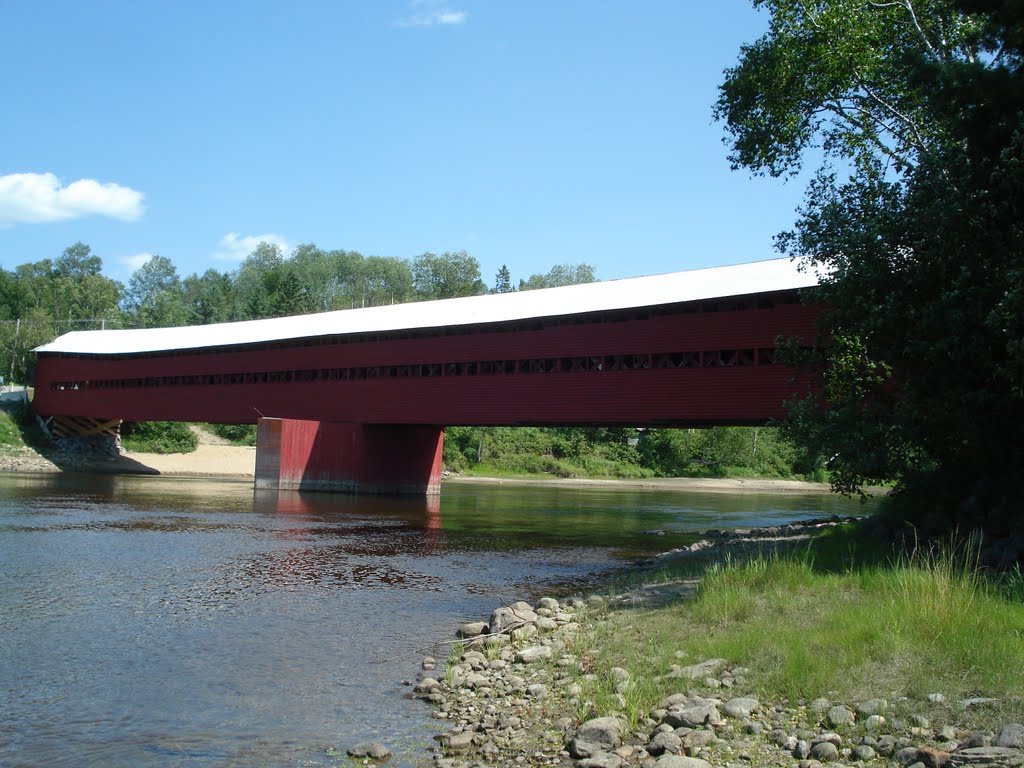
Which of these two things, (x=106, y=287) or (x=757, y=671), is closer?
(x=757, y=671)

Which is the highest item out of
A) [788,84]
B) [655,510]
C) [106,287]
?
[106,287]

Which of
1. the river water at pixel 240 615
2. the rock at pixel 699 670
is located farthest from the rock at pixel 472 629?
the rock at pixel 699 670

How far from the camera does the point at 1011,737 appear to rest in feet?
14.3

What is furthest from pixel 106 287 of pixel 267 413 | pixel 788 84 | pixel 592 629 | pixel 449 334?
pixel 592 629

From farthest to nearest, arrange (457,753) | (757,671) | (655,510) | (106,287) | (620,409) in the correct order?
1. (106,287)
2. (655,510)
3. (620,409)
4. (757,671)
5. (457,753)

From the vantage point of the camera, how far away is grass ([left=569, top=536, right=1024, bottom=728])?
5.20 metres

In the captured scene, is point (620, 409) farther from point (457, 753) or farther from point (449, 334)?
point (457, 753)

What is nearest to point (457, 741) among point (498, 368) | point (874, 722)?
point (874, 722)

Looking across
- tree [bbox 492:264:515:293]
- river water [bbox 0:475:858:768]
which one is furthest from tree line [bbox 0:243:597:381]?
river water [bbox 0:475:858:768]

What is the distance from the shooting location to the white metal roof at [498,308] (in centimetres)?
2028

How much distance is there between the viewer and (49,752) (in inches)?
208

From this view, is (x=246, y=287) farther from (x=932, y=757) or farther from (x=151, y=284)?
(x=932, y=757)

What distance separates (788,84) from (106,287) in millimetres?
76100

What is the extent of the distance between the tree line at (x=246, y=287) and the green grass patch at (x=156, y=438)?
18043 millimetres
